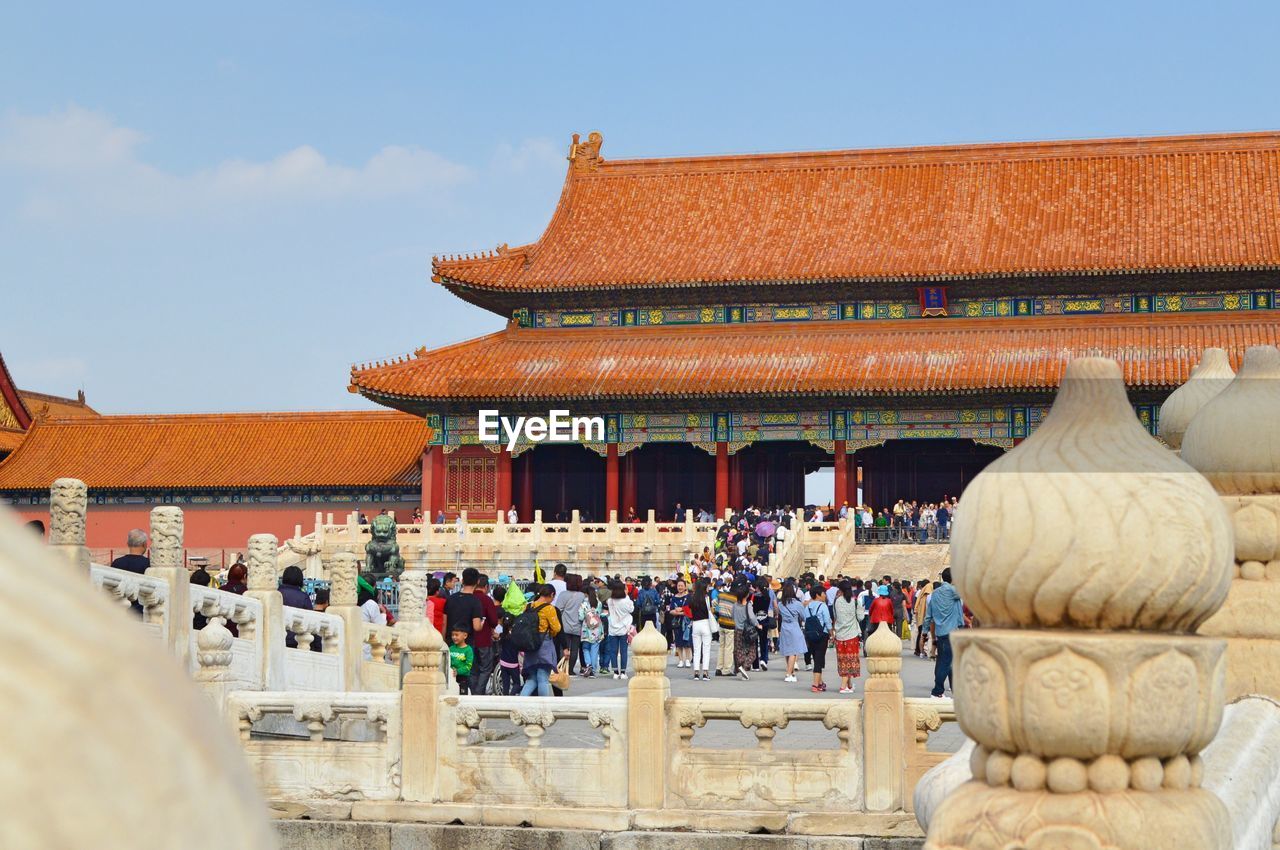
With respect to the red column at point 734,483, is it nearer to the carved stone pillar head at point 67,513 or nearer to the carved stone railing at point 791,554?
the carved stone railing at point 791,554

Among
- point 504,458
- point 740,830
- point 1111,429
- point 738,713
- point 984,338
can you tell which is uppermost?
point 984,338

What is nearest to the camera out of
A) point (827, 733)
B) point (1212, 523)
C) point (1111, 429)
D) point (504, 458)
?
point (1212, 523)

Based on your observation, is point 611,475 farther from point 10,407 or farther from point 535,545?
point 10,407

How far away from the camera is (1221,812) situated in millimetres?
3041

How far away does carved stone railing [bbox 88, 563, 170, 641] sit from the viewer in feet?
37.4

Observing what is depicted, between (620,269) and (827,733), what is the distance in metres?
26.8

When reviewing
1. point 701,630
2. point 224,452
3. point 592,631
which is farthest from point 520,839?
point 224,452

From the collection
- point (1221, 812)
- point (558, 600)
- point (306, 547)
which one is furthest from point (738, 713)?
point (306, 547)

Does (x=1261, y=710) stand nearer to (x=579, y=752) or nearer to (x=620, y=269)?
(x=579, y=752)

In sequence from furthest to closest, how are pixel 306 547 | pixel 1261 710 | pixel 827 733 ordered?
pixel 306 547, pixel 827 733, pixel 1261 710

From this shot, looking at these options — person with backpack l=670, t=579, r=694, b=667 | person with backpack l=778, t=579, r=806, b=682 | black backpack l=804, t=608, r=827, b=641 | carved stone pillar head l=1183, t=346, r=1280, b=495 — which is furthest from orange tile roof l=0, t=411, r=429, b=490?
carved stone pillar head l=1183, t=346, r=1280, b=495

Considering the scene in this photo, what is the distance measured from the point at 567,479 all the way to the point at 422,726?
28.7m

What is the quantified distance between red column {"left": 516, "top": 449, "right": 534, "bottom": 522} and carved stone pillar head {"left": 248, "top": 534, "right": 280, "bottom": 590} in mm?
23769

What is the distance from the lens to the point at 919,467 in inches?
1515
